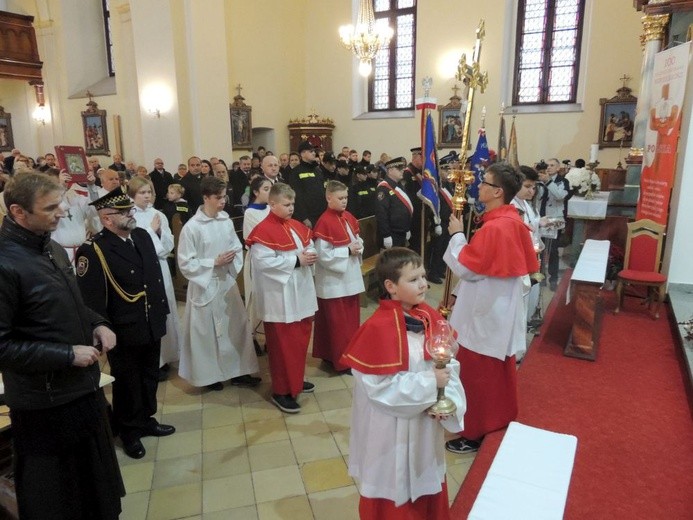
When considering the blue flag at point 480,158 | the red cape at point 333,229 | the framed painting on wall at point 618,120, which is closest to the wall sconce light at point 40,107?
the blue flag at point 480,158

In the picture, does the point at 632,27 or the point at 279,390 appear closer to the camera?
the point at 279,390

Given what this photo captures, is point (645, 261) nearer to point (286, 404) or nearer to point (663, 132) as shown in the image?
point (663, 132)

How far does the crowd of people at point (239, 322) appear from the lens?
2.26m

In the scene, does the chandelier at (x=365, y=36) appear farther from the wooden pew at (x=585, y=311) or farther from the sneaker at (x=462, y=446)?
the sneaker at (x=462, y=446)

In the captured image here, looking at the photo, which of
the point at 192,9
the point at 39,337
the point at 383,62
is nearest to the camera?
the point at 39,337

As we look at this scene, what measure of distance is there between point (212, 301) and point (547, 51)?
12012mm

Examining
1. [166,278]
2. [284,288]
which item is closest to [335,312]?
[284,288]

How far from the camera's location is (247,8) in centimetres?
1370

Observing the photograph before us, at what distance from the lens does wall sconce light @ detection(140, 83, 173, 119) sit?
38.8 ft

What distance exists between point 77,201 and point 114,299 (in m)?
3.45

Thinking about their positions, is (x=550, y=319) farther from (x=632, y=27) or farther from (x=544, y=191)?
(x=632, y=27)

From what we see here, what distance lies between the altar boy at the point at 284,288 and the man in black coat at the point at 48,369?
1.66m

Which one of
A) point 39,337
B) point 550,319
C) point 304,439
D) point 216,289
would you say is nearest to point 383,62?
point 550,319

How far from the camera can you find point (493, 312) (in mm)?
3656
